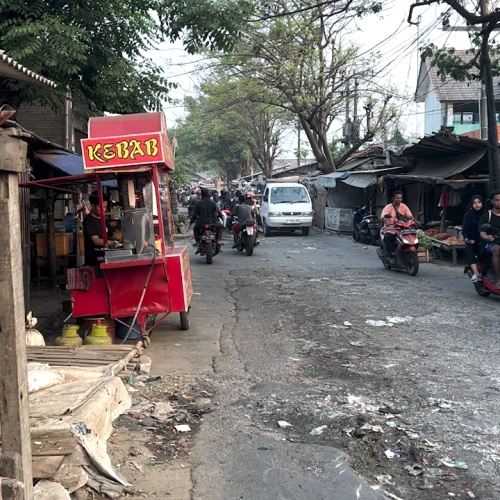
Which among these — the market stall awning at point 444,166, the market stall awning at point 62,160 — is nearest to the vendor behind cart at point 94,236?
the market stall awning at point 62,160

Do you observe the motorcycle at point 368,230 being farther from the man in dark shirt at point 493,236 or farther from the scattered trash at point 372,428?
the scattered trash at point 372,428

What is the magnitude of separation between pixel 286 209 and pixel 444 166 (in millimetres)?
7860

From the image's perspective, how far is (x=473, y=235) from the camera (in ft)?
33.8

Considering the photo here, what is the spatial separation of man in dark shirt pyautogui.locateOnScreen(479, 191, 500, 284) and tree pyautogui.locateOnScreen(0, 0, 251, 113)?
4.93 metres

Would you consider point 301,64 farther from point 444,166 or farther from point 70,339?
point 70,339

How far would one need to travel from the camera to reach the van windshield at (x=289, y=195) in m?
23.6

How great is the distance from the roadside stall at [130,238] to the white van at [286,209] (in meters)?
15.8

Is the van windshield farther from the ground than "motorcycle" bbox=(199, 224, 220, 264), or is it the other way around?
the van windshield

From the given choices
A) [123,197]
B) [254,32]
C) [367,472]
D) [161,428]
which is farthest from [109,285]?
[254,32]

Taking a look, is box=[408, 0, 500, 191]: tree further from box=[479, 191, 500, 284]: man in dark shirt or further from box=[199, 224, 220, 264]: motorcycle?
box=[199, 224, 220, 264]: motorcycle

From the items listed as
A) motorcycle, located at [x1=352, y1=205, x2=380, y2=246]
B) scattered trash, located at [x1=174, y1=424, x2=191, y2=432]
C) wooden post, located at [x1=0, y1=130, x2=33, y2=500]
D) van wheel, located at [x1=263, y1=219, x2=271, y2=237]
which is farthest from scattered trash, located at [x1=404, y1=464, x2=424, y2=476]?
van wheel, located at [x1=263, y1=219, x2=271, y2=237]

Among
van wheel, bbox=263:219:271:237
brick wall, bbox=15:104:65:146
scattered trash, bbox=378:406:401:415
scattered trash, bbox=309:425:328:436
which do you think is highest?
brick wall, bbox=15:104:65:146

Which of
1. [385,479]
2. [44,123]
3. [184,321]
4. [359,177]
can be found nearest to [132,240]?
[184,321]

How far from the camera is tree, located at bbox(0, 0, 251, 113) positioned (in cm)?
871
